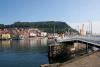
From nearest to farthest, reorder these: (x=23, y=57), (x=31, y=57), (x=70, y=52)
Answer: (x=23, y=57) < (x=31, y=57) < (x=70, y=52)

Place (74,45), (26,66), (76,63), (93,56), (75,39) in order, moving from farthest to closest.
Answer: (74,45)
(75,39)
(26,66)
(93,56)
(76,63)

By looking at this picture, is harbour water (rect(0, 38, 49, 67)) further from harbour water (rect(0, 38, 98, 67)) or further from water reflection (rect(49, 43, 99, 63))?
water reflection (rect(49, 43, 99, 63))

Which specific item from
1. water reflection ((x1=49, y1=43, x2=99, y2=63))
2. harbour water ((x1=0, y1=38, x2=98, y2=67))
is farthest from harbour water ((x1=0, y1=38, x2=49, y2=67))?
water reflection ((x1=49, y1=43, x2=99, y2=63))

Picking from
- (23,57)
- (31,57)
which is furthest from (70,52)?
(23,57)

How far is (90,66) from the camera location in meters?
27.9

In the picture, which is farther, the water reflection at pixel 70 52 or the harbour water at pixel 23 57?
the water reflection at pixel 70 52

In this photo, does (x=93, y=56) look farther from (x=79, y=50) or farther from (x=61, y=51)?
(x=79, y=50)

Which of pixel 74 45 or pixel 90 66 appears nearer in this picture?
pixel 90 66

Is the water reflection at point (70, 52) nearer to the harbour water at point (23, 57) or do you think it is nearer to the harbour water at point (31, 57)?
the harbour water at point (31, 57)

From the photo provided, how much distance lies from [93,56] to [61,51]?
39.2m

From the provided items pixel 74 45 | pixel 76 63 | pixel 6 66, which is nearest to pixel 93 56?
pixel 76 63

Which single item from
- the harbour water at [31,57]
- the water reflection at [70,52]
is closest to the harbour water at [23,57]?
the harbour water at [31,57]

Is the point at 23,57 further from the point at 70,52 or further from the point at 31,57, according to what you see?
the point at 70,52

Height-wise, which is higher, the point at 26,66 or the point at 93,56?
the point at 93,56
